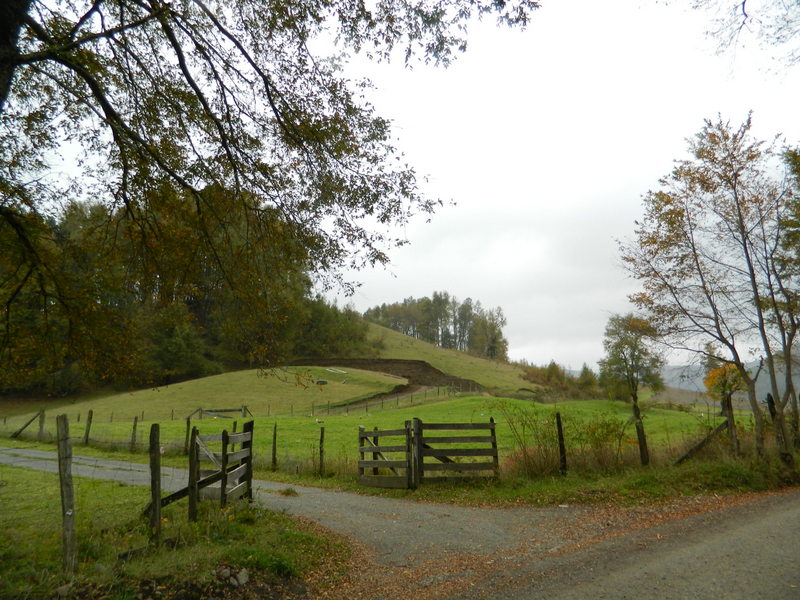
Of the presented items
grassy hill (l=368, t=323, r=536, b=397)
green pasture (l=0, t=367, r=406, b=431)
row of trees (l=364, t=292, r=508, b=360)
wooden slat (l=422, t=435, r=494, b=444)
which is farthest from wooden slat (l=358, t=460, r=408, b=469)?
row of trees (l=364, t=292, r=508, b=360)

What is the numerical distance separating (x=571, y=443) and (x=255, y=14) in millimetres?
11629

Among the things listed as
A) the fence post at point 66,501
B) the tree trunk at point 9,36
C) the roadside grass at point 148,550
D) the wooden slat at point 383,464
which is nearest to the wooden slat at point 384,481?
the wooden slat at point 383,464

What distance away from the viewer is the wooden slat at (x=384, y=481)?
12430mm

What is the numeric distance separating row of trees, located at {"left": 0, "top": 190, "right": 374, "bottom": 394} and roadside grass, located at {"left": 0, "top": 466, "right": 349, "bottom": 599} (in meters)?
2.31

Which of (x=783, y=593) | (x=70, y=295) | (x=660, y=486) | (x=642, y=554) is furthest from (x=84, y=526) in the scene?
(x=660, y=486)

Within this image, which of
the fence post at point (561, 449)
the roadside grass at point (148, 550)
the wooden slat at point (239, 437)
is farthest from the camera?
the fence post at point (561, 449)

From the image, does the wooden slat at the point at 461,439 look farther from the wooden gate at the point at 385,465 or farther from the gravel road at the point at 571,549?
the gravel road at the point at 571,549

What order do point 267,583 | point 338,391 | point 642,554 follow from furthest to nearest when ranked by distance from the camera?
point 338,391 < point 642,554 < point 267,583

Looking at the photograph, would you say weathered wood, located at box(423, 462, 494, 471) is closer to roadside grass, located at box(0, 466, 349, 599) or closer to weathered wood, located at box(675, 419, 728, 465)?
roadside grass, located at box(0, 466, 349, 599)

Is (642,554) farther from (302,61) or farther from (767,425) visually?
(767,425)

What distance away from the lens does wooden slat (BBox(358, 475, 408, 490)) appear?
1243cm

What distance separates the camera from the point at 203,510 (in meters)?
7.65

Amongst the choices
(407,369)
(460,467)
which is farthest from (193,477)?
(407,369)

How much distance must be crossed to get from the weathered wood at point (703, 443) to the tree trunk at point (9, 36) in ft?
50.1
